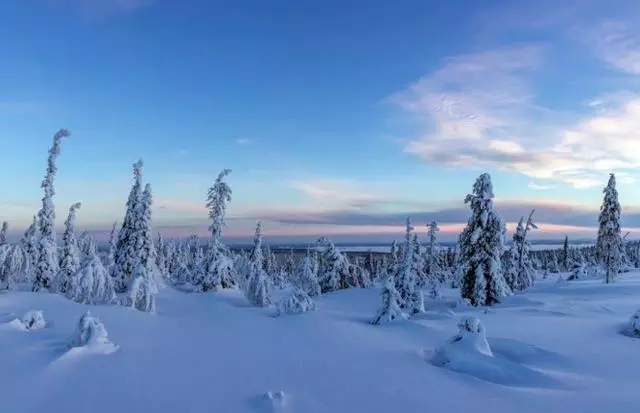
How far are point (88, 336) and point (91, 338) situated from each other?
0.30ft

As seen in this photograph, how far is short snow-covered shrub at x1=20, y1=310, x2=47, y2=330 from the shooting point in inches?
496

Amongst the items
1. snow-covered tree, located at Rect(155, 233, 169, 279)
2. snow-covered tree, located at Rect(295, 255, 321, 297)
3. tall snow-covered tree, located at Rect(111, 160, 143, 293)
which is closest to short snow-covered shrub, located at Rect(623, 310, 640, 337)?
tall snow-covered tree, located at Rect(111, 160, 143, 293)

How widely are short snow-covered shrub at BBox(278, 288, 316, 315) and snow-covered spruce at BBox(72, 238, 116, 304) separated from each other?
745 cm

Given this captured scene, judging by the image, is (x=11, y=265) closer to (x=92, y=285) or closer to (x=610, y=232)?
(x=92, y=285)

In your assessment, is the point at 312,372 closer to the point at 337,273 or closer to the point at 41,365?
the point at 41,365

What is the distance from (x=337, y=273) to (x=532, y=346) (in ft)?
121

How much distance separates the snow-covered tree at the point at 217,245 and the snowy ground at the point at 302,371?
21923mm

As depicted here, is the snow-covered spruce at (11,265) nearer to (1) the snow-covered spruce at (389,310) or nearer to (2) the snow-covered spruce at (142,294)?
(2) the snow-covered spruce at (142,294)

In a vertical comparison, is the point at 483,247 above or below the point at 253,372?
above

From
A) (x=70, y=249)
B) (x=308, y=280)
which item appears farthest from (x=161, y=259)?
(x=308, y=280)

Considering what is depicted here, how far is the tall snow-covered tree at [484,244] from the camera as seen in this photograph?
31.0 metres

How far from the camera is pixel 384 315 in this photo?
2019 cm

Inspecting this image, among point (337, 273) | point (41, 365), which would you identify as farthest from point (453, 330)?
point (337, 273)

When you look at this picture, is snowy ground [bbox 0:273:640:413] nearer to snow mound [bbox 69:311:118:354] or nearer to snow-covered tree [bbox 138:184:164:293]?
snow mound [bbox 69:311:118:354]
